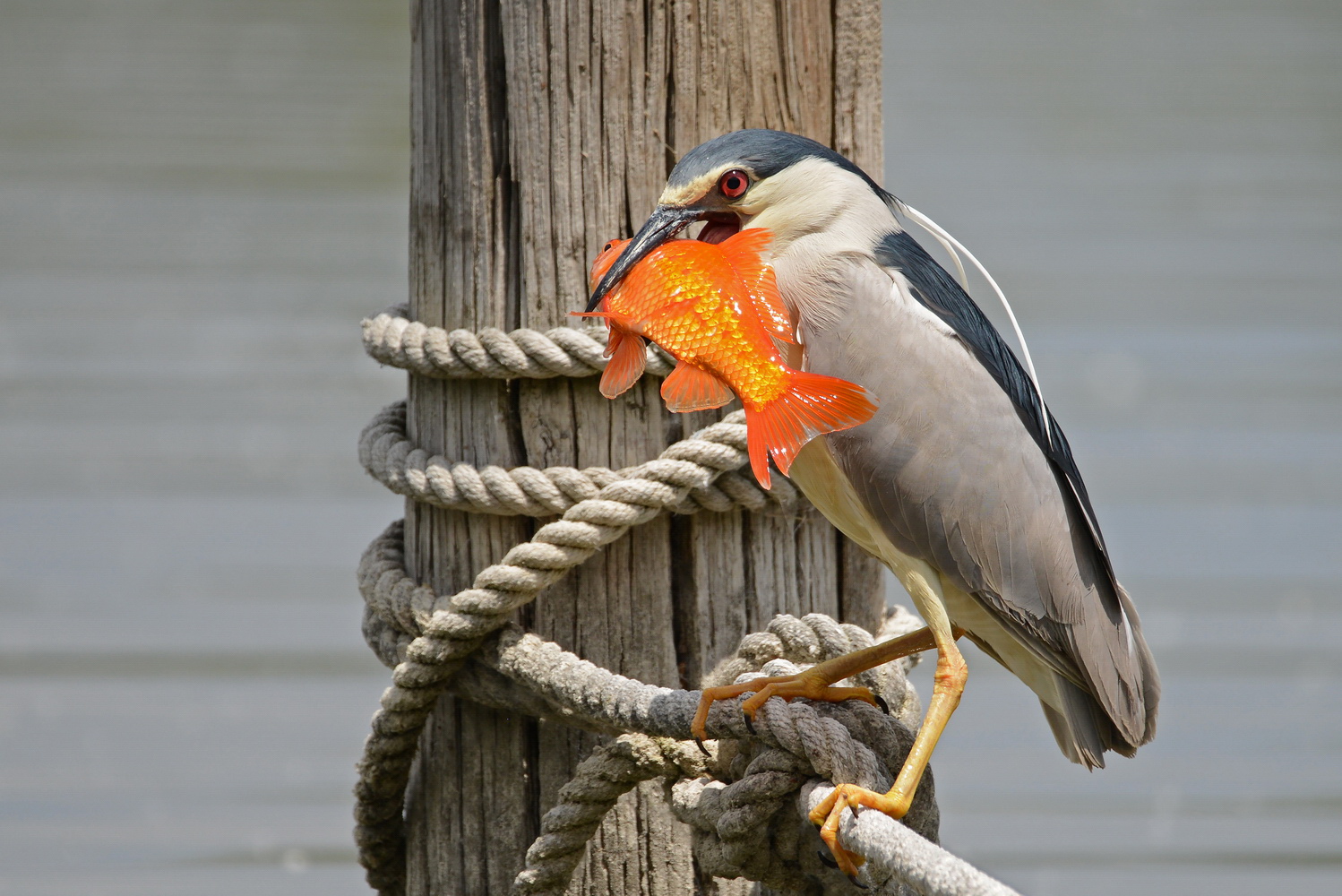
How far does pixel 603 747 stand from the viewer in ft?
5.22

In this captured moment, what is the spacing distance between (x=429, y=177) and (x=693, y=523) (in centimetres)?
63

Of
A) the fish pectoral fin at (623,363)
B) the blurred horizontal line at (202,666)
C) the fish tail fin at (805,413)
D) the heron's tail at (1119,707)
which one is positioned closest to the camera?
the fish tail fin at (805,413)

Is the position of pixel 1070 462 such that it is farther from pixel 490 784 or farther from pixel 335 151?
pixel 335 151

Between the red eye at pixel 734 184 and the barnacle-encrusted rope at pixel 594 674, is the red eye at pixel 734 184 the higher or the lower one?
the higher one

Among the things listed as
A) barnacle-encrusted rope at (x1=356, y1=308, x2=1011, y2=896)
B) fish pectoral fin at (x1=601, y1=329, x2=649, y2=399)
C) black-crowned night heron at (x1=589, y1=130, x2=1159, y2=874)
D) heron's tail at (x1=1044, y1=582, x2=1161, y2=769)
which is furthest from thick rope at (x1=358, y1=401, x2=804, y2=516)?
heron's tail at (x1=1044, y1=582, x2=1161, y2=769)

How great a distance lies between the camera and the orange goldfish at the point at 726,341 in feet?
4.09

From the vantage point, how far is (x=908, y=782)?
4.49 feet

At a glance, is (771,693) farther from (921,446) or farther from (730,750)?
(921,446)

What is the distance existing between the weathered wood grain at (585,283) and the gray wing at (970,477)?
0.23m

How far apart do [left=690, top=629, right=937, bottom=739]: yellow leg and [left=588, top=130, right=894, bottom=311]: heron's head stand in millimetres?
515

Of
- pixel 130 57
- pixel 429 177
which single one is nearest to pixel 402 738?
pixel 429 177

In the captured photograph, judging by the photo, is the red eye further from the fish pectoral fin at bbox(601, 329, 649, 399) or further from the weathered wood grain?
the fish pectoral fin at bbox(601, 329, 649, 399)

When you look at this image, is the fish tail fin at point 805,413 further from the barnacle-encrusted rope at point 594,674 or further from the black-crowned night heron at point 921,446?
the barnacle-encrusted rope at point 594,674

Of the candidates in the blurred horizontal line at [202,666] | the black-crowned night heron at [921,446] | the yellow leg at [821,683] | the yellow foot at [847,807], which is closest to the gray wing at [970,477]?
the black-crowned night heron at [921,446]
